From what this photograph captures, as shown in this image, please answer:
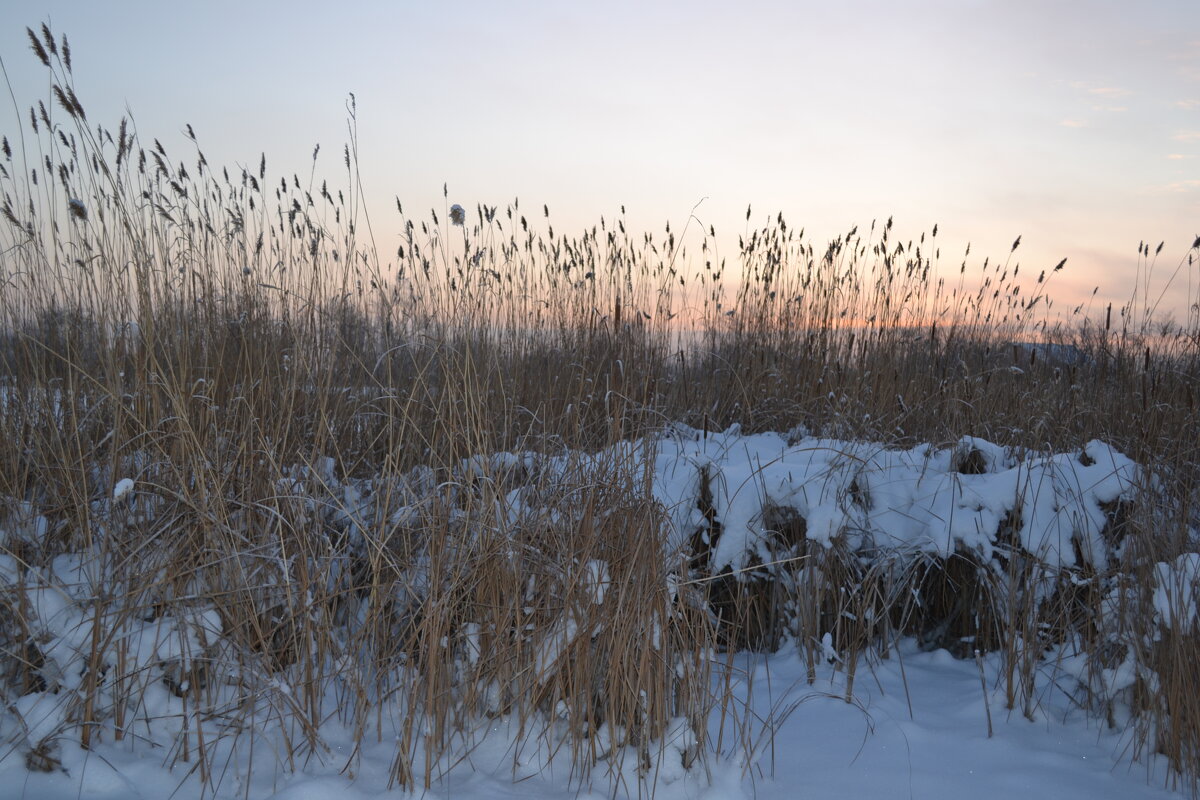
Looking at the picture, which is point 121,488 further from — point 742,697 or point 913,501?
point 913,501

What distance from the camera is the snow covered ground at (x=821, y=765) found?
5.26 feet

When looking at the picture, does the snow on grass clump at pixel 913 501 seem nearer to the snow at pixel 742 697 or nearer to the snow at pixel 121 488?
the snow at pixel 742 697

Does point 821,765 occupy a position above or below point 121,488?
below

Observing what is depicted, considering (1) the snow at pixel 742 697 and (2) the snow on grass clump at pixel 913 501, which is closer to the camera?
(1) the snow at pixel 742 697

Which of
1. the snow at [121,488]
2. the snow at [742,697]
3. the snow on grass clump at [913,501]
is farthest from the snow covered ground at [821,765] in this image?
the snow at [121,488]

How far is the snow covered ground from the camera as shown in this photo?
1603 mm

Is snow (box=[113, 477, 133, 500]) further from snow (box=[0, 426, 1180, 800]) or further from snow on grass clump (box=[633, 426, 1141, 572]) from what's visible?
snow on grass clump (box=[633, 426, 1141, 572])

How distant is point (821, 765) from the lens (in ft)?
6.00

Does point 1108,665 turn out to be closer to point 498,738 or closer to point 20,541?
point 498,738

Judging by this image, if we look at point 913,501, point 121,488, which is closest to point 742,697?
point 913,501

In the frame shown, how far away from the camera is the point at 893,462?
2.77 meters

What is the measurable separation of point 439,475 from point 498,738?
0.95 meters

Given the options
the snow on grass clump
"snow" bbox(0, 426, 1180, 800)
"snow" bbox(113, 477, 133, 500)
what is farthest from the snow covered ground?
"snow" bbox(113, 477, 133, 500)

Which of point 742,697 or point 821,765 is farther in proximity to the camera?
point 742,697
